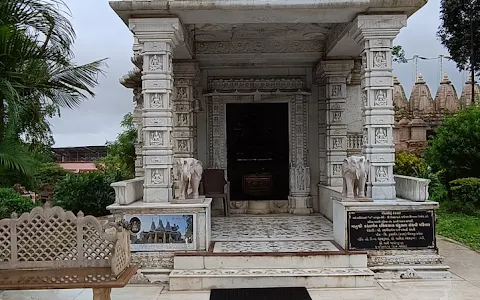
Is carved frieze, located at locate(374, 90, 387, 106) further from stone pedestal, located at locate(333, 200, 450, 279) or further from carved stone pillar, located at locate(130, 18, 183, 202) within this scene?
carved stone pillar, located at locate(130, 18, 183, 202)

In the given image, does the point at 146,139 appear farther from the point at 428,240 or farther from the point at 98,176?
the point at 98,176

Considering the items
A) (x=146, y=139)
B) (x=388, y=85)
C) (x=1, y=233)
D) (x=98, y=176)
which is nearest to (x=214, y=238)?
(x=146, y=139)

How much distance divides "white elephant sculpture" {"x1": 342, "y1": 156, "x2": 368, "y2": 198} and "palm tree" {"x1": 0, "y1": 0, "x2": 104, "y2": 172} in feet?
11.4

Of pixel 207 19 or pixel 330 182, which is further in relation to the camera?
pixel 330 182

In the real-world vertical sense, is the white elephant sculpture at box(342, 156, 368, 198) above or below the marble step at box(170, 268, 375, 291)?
above

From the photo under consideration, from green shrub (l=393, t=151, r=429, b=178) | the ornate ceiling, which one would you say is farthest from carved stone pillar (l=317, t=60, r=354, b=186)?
green shrub (l=393, t=151, r=429, b=178)

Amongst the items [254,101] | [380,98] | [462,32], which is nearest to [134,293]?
[380,98]

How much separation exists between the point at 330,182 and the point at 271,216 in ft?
4.43

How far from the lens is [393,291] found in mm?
6766

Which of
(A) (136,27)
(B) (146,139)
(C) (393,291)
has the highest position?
(A) (136,27)

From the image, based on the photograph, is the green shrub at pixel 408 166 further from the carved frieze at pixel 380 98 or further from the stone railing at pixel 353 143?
the carved frieze at pixel 380 98

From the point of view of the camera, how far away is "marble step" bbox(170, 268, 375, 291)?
273 inches

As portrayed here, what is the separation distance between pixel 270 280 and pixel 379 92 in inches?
117

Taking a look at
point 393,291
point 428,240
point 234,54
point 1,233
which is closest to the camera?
point 1,233
